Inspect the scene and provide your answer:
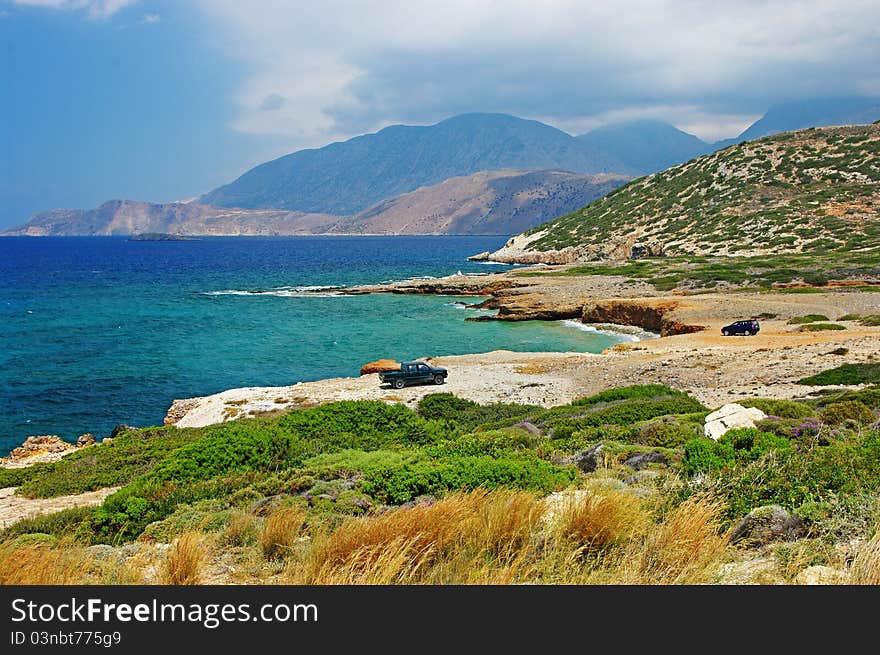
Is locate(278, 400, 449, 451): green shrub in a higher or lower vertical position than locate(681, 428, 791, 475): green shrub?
lower

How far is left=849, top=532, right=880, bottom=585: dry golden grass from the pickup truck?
23833mm

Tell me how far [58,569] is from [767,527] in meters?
6.22

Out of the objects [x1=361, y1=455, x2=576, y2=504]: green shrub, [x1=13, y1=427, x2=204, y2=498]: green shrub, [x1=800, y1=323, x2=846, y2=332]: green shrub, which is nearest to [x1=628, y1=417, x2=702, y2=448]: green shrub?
[x1=361, y1=455, x2=576, y2=504]: green shrub

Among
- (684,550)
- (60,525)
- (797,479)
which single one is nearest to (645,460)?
(797,479)

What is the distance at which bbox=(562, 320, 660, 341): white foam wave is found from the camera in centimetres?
4622

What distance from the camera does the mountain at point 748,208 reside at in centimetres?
8312

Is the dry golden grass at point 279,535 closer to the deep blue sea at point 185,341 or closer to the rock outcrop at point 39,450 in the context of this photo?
the rock outcrop at point 39,450

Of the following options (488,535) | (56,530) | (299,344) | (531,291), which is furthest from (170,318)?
(488,535)

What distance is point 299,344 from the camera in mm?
46000

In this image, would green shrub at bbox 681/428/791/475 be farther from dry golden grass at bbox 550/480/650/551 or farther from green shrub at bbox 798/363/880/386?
green shrub at bbox 798/363/880/386
